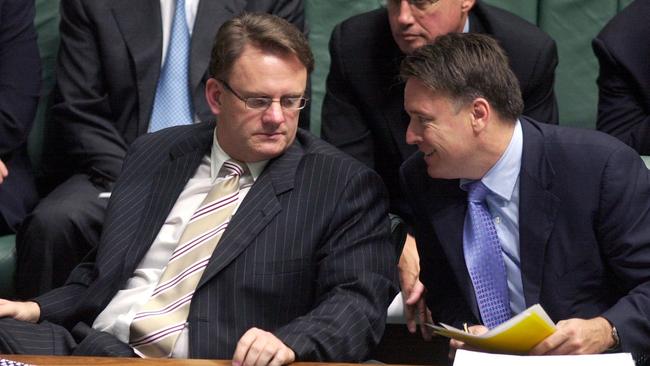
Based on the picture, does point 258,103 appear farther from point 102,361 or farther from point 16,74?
point 16,74

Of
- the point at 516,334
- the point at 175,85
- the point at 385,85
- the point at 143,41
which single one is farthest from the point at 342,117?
the point at 516,334

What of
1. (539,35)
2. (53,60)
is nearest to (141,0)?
(53,60)

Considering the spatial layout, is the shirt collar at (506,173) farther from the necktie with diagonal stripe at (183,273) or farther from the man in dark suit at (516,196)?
the necktie with diagonal stripe at (183,273)

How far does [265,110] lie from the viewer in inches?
94.7

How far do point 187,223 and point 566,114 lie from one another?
1.40 metres

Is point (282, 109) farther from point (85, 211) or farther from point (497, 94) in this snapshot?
point (85, 211)

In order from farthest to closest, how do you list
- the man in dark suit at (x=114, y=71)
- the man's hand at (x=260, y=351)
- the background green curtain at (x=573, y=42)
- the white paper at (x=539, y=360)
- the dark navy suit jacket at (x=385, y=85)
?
the background green curtain at (x=573, y=42) < the man in dark suit at (x=114, y=71) < the dark navy suit jacket at (x=385, y=85) < the man's hand at (x=260, y=351) < the white paper at (x=539, y=360)

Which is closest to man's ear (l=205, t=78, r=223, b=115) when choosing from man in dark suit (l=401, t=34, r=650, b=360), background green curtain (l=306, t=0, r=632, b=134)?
man in dark suit (l=401, t=34, r=650, b=360)

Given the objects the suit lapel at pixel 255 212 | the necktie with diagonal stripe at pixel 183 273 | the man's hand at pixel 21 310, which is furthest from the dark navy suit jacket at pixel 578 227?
the man's hand at pixel 21 310

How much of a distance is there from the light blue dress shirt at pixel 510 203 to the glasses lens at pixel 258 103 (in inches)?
17.1

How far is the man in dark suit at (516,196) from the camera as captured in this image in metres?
2.27

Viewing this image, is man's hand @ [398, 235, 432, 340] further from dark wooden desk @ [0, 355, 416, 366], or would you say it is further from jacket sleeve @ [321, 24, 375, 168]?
dark wooden desk @ [0, 355, 416, 366]

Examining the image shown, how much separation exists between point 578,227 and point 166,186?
31.5 inches

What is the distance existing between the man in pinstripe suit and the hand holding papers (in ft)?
0.94
